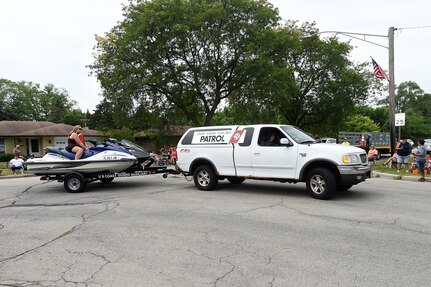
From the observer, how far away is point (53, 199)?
389 inches

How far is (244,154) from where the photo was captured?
9922 mm

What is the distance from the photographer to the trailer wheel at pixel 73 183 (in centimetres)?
1091

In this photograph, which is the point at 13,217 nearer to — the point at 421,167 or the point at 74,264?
the point at 74,264

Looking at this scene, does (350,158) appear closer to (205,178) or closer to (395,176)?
(205,178)

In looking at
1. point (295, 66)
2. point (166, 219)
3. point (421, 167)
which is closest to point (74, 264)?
point (166, 219)

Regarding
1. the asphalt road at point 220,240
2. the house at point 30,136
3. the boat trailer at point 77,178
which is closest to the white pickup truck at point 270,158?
the asphalt road at point 220,240

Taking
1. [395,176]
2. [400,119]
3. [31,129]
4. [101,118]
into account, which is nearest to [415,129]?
[101,118]

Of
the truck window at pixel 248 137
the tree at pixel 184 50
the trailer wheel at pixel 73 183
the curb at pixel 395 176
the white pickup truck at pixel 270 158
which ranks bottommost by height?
the curb at pixel 395 176

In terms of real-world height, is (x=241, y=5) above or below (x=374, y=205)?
above

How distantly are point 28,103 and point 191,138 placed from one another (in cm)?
8422

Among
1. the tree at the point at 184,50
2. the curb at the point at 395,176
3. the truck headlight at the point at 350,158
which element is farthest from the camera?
the tree at the point at 184,50

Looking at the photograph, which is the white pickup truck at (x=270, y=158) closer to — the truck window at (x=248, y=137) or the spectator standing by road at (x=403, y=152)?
the truck window at (x=248, y=137)

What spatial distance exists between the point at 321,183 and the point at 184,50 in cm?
2153

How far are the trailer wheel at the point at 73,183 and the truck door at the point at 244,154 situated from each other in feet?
16.5
